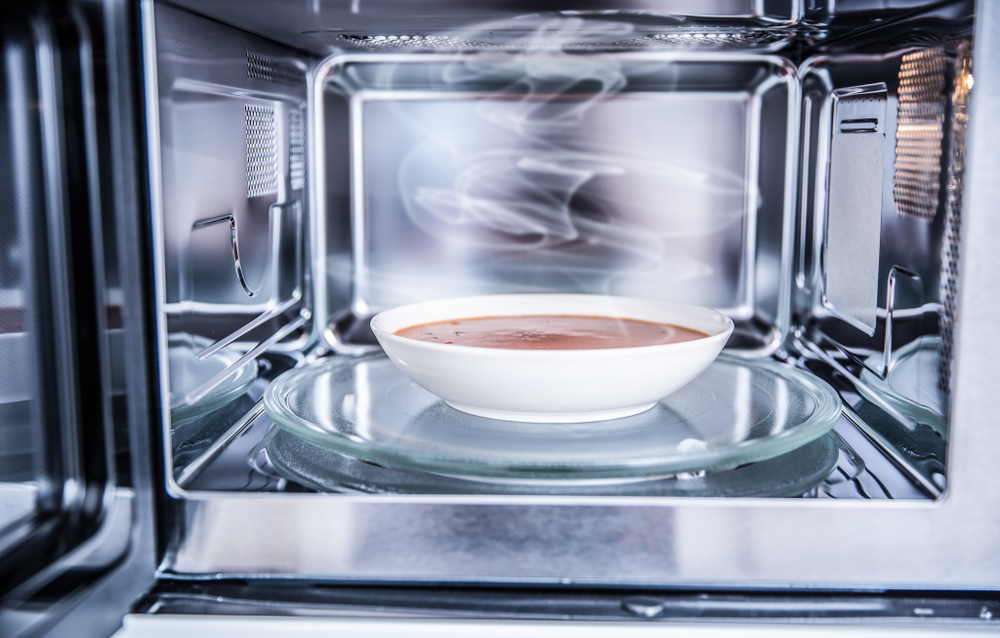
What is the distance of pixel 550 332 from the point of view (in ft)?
2.86

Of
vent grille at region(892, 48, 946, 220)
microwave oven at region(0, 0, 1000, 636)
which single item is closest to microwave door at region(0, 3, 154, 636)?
microwave oven at region(0, 0, 1000, 636)

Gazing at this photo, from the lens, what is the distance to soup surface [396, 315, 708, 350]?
806 mm

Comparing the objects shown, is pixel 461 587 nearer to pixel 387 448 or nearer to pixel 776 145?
pixel 387 448

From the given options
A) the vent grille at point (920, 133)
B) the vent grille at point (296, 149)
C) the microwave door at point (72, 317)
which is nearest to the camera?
the microwave door at point (72, 317)

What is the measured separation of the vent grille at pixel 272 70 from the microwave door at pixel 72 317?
0.28m

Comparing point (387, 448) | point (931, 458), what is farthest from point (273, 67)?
point (931, 458)

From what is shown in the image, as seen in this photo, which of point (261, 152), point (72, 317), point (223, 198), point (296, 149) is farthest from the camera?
point (296, 149)

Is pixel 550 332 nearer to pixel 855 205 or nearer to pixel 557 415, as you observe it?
pixel 557 415

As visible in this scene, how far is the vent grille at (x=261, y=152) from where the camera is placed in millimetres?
869

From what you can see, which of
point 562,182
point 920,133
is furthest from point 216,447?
point 920,133

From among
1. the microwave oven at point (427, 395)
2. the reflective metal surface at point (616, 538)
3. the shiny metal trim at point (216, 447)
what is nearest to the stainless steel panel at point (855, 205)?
the microwave oven at point (427, 395)

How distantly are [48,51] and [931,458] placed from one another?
656 mm

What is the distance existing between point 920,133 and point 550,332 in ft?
1.22

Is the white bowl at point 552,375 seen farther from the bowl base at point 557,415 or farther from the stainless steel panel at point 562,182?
the stainless steel panel at point 562,182
